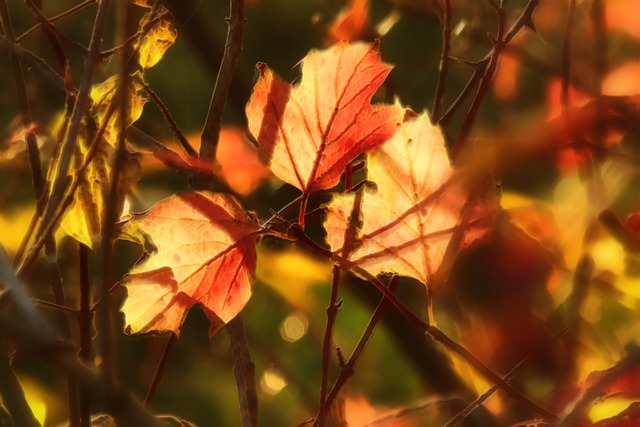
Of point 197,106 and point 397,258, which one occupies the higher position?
point 397,258

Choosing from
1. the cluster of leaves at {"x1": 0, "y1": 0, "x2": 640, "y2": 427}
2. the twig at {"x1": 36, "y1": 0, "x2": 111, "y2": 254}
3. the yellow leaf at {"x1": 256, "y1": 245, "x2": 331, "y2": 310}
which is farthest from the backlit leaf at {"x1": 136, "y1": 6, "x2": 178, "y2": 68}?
the yellow leaf at {"x1": 256, "y1": 245, "x2": 331, "y2": 310}

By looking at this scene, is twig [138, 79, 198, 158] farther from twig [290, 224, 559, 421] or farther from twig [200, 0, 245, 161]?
twig [290, 224, 559, 421]

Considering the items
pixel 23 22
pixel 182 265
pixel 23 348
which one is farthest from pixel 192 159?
pixel 23 22

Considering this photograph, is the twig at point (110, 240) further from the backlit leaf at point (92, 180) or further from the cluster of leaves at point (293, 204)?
the backlit leaf at point (92, 180)

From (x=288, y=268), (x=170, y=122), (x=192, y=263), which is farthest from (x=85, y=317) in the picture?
(x=288, y=268)

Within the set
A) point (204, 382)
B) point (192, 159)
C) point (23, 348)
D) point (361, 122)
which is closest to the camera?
point (23, 348)

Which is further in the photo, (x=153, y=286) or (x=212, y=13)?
(x=212, y=13)

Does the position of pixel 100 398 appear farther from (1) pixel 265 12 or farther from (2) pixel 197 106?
(1) pixel 265 12
